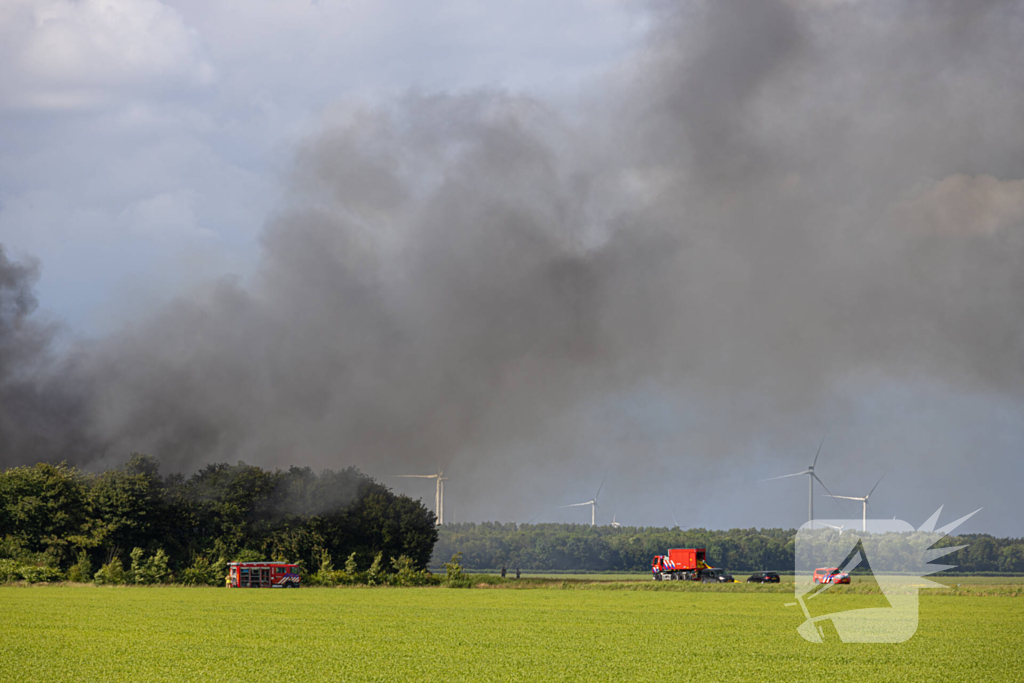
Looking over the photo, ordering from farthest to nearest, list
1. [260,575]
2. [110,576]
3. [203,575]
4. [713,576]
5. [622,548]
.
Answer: [622,548], [713,576], [203,575], [260,575], [110,576]

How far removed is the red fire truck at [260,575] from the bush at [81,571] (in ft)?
37.6

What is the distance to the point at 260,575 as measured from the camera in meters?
77.0

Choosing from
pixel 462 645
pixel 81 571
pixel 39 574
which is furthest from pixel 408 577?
pixel 462 645

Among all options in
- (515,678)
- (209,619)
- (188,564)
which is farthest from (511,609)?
(188,564)

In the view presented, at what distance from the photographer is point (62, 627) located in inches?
1320

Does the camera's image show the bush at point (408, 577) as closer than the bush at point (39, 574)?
No

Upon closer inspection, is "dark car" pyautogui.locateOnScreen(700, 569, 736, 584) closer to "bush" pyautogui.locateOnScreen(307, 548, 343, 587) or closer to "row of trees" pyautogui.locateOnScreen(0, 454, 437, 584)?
"row of trees" pyautogui.locateOnScreen(0, 454, 437, 584)

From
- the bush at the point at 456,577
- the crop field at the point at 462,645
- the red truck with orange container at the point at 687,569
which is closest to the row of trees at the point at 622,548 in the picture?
the red truck with orange container at the point at 687,569

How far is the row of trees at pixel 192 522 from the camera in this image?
255 feet

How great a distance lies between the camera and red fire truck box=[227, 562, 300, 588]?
250ft

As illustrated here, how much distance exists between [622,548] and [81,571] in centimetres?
11189

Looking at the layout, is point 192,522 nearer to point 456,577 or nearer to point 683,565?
point 456,577

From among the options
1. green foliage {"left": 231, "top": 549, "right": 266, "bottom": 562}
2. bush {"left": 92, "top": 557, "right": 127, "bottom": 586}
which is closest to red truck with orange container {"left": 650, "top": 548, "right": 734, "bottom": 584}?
green foliage {"left": 231, "top": 549, "right": 266, "bottom": 562}

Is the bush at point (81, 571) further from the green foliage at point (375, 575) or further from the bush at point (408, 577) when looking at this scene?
the bush at point (408, 577)
